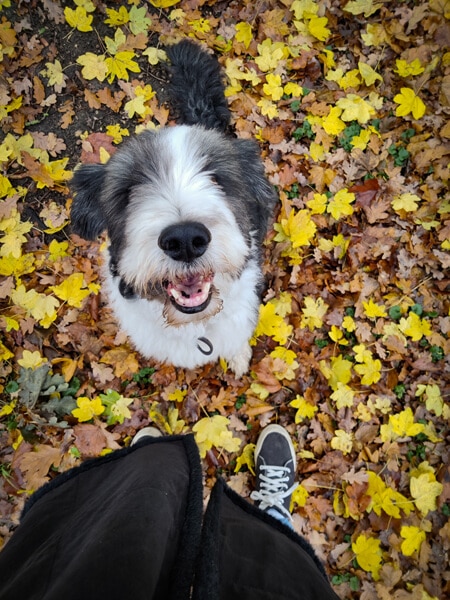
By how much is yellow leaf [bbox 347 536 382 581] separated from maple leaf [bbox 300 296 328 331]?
167 cm

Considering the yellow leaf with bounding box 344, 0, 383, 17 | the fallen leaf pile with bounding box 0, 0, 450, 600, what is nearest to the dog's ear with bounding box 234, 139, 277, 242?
the fallen leaf pile with bounding box 0, 0, 450, 600

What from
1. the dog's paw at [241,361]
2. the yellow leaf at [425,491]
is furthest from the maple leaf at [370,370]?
the dog's paw at [241,361]

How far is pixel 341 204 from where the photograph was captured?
364 centimetres

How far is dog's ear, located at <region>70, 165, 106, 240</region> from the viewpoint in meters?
2.48

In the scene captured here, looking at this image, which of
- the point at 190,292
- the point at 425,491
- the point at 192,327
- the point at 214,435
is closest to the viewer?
the point at 190,292

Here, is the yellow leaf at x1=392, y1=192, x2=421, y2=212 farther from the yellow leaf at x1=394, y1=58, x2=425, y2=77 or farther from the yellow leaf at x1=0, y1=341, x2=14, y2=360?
the yellow leaf at x1=0, y1=341, x2=14, y2=360

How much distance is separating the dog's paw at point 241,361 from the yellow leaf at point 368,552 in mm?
1524

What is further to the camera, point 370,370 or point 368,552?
point 370,370

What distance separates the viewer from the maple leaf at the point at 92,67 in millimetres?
3934

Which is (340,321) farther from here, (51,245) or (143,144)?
(51,245)

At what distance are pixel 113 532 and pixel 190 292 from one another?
3.97 ft

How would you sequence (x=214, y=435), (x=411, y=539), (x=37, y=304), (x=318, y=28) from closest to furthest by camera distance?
(x=411, y=539) < (x=214, y=435) < (x=37, y=304) < (x=318, y=28)

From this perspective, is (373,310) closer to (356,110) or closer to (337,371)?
(337,371)

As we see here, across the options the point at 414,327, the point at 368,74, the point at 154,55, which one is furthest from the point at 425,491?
the point at 154,55
